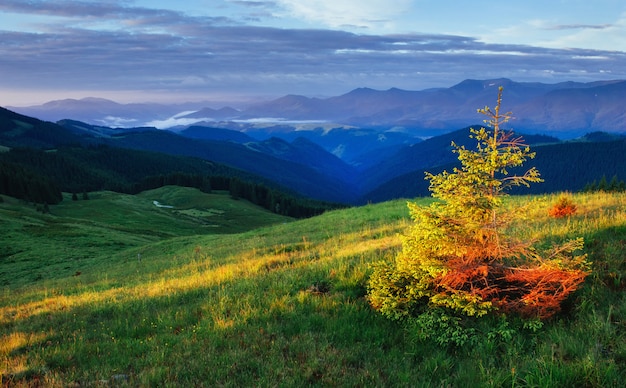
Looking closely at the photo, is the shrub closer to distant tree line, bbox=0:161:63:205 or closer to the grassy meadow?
the grassy meadow

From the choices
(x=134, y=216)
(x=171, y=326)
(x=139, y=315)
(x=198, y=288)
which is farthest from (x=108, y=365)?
(x=134, y=216)

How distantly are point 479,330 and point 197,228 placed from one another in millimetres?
73701

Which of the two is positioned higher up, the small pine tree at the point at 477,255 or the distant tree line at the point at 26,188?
the small pine tree at the point at 477,255

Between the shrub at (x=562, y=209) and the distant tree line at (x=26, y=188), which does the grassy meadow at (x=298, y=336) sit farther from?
the distant tree line at (x=26, y=188)

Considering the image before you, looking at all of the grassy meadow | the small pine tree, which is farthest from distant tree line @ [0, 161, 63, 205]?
the small pine tree

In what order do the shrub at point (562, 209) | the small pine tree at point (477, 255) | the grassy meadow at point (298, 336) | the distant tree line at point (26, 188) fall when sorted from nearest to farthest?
1. the grassy meadow at point (298, 336)
2. the small pine tree at point (477, 255)
3. the shrub at point (562, 209)
4. the distant tree line at point (26, 188)

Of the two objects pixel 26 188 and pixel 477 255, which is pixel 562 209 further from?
pixel 26 188

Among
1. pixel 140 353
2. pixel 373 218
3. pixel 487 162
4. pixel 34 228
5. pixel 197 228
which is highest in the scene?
pixel 487 162

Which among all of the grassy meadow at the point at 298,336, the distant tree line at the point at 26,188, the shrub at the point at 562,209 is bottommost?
the distant tree line at the point at 26,188

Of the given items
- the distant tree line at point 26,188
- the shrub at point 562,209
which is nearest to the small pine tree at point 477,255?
the shrub at point 562,209

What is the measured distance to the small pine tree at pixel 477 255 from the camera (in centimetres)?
740

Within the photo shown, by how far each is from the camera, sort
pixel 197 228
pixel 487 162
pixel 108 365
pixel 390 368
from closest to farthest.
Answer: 1. pixel 390 368
2. pixel 108 365
3. pixel 487 162
4. pixel 197 228

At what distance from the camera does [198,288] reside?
38.2ft

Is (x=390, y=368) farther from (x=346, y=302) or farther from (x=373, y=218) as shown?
(x=373, y=218)
